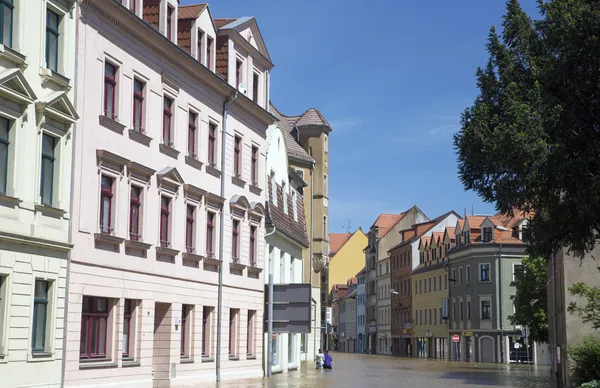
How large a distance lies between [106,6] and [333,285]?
14147 centimetres

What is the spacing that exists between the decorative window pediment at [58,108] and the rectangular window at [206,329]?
40.4 feet

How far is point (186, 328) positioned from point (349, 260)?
125 meters

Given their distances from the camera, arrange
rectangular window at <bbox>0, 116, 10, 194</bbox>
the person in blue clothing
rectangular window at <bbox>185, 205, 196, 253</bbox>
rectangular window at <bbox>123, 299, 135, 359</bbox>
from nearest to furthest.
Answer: rectangular window at <bbox>0, 116, 10, 194</bbox> → rectangular window at <bbox>123, 299, 135, 359</bbox> → rectangular window at <bbox>185, 205, 196, 253</bbox> → the person in blue clothing

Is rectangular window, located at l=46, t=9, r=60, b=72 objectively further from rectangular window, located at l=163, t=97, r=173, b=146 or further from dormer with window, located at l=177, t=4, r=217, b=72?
dormer with window, located at l=177, t=4, r=217, b=72

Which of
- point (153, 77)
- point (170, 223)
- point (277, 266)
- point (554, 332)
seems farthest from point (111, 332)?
point (554, 332)

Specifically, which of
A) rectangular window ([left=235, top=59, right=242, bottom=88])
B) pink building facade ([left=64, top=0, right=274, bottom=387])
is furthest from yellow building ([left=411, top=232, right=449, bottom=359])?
rectangular window ([left=235, top=59, right=242, bottom=88])

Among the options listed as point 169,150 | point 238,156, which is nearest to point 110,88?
point 169,150

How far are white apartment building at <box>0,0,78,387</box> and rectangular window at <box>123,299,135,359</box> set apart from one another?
4.30 meters

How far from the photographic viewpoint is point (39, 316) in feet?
73.2

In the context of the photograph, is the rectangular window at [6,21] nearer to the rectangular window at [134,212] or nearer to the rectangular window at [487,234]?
the rectangular window at [134,212]

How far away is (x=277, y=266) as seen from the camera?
44688 millimetres

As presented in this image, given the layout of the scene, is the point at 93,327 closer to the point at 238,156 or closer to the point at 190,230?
the point at 190,230

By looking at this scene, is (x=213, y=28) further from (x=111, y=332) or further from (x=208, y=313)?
(x=111, y=332)

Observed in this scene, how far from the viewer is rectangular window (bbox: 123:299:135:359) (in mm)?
27339
